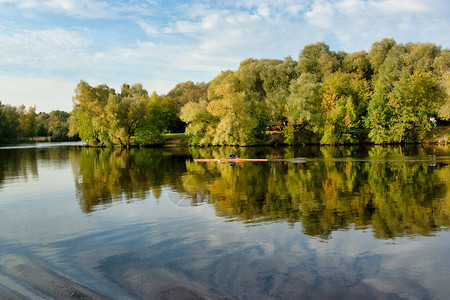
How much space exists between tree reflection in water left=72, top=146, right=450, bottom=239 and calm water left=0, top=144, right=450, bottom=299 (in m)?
0.10

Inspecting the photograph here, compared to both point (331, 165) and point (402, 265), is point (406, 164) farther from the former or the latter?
point (402, 265)

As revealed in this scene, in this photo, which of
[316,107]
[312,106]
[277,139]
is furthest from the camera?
[277,139]

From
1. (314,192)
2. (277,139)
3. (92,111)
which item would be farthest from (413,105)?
(92,111)

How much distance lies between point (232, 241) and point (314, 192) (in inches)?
369

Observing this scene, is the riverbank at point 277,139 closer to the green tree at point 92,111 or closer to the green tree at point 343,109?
the green tree at point 343,109

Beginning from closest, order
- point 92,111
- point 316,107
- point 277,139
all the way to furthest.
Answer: point 316,107 < point 277,139 < point 92,111

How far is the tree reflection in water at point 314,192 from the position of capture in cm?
1367

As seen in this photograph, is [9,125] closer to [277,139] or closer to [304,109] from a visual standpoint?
[277,139]

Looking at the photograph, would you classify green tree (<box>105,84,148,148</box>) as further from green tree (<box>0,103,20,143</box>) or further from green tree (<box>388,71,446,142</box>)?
green tree (<box>388,71,446,142</box>)

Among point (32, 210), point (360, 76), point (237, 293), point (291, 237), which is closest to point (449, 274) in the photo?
point (291, 237)

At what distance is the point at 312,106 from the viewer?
212ft

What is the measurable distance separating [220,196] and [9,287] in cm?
1198

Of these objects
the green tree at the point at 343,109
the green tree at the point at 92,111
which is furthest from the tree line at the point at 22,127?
the green tree at the point at 343,109

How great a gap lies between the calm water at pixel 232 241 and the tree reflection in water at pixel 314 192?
99 mm
